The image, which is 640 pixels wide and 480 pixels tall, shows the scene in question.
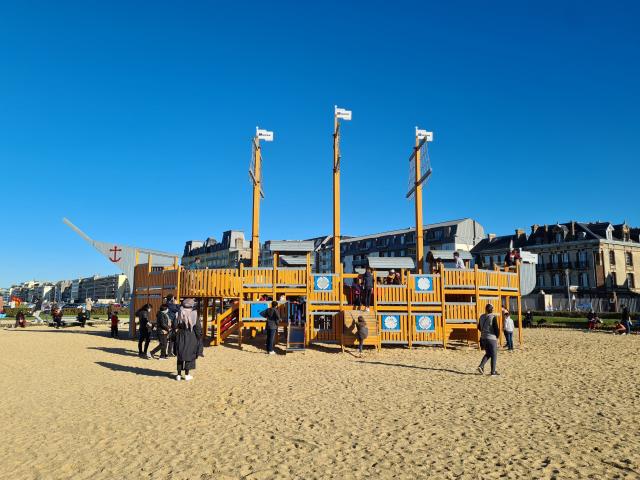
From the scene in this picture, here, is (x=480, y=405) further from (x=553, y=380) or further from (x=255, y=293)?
(x=255, y=293)

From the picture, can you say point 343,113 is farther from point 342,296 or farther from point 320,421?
point 320,421

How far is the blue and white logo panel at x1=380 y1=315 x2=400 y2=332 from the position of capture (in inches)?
696

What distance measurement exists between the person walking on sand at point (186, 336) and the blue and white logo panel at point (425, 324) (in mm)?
9400

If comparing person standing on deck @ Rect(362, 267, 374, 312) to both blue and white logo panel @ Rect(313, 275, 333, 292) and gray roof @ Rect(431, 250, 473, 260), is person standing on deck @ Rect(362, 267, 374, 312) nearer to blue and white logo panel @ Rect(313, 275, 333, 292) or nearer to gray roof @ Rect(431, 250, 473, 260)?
blue and white logo panel @ Rect(313, 275, 333, 292)

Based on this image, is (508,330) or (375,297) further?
(375,297)

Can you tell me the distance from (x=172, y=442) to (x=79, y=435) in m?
1.49

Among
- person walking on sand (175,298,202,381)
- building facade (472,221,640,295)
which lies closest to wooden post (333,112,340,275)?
person walking on sand (175,298,202,381)

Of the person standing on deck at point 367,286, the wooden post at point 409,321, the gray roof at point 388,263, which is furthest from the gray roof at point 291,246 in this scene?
the wooden post at point 409,321

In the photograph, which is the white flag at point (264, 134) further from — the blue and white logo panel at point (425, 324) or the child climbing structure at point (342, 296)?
the blue and white logo panel at point (425, 324)

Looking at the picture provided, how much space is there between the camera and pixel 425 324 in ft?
58.6

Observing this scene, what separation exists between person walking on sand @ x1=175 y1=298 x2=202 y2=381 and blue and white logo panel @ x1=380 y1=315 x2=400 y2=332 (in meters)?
8.36

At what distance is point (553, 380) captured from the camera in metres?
11.2

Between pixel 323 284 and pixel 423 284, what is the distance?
3.93 m

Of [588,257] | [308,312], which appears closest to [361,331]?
[308,312]
